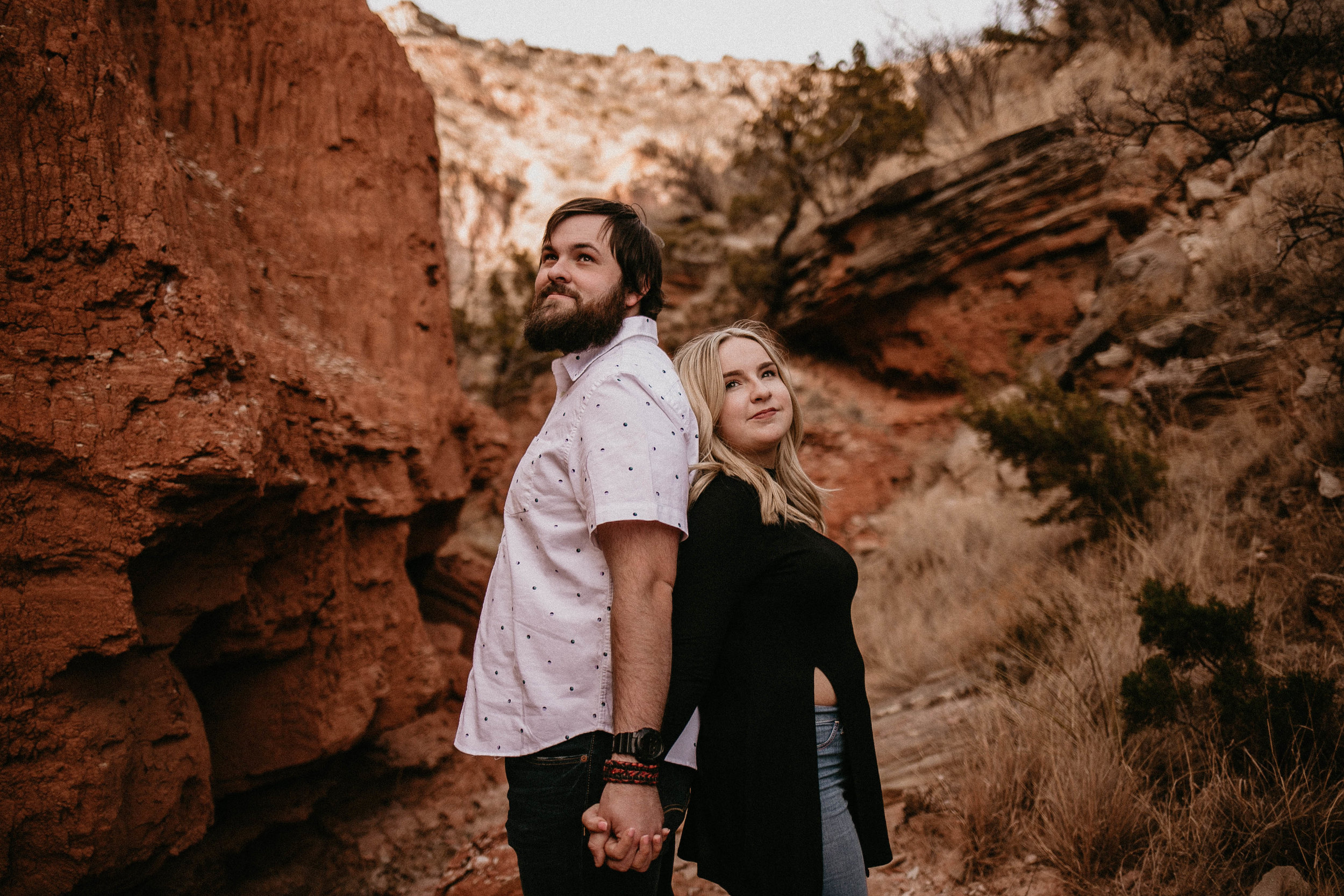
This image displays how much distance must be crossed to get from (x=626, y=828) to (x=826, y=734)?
0.59 m

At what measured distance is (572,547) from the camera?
1630 millimetres

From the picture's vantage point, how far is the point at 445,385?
430 centimetres

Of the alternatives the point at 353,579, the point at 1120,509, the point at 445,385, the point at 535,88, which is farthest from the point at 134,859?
the point at 535,88

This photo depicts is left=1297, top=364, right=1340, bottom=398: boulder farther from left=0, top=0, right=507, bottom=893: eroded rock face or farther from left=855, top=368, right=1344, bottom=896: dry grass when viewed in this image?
left=0, top=0, right=507, bottom=893: eroded rock face

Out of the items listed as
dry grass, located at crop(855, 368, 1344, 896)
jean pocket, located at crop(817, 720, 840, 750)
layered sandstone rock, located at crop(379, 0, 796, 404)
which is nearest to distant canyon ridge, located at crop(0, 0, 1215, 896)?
jean pocket, located at crop(817, 720, 840, 750)

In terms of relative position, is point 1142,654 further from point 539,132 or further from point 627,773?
point 539,132

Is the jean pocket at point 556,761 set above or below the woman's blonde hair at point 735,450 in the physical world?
below

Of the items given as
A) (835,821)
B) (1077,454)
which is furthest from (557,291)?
(1077,454)

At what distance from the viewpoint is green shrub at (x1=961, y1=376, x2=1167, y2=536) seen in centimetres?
475

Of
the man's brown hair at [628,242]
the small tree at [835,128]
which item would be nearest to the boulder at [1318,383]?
the man's brown hair at [628,242]

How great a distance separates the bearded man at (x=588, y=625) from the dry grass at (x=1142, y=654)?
1918 millimetres

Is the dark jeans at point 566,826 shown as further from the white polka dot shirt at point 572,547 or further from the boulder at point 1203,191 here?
the boulder at point 1203,191

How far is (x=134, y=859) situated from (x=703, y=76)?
3553cm

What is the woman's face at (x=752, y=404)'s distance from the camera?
2016 millimetres
